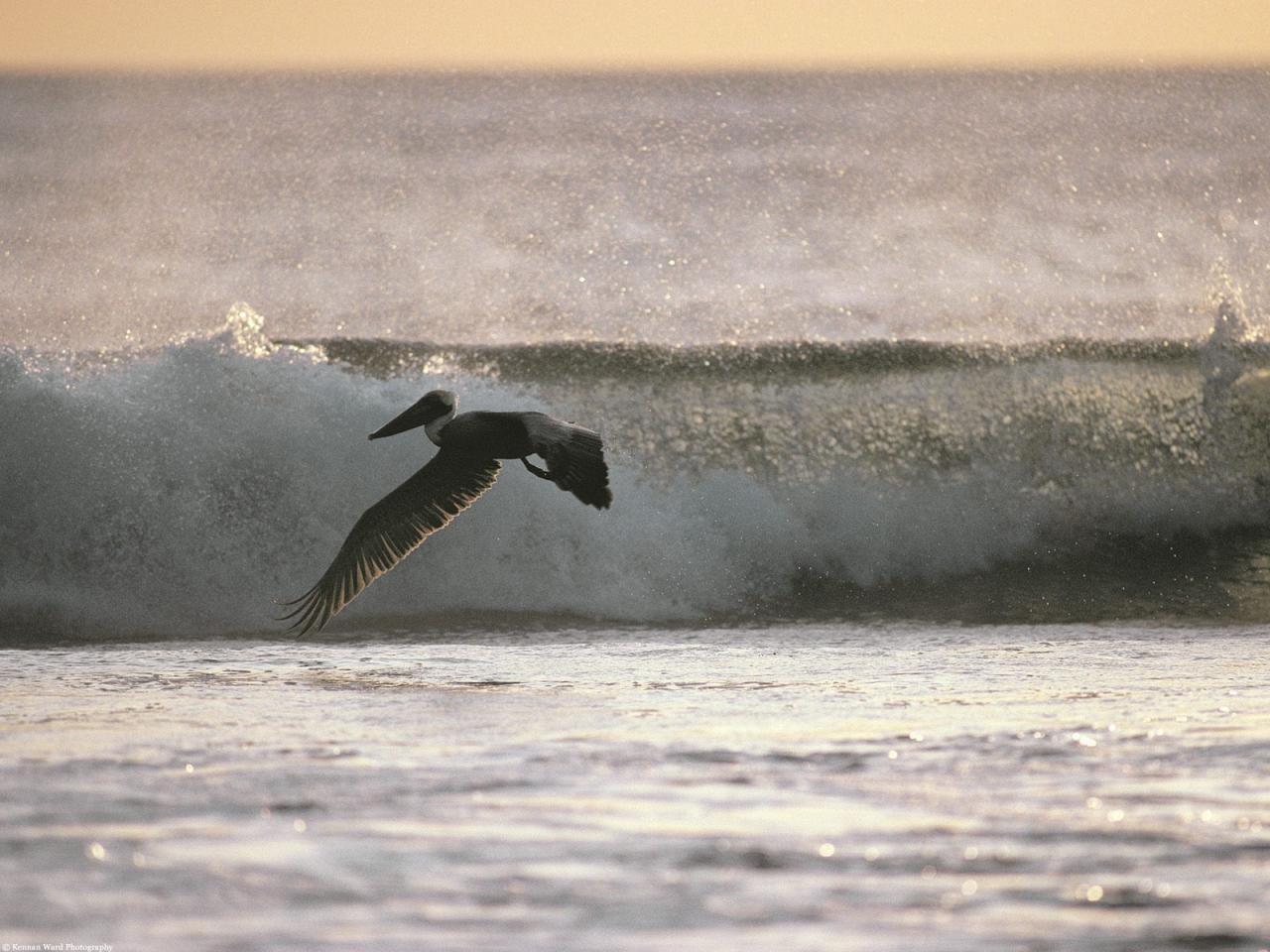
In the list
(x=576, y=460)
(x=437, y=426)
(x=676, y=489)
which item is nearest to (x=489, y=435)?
(x=437, y=426)

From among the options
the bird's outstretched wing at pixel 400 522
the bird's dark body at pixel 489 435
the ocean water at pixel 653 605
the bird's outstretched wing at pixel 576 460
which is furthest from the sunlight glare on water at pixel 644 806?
the bird's dark body at pixel 489 435

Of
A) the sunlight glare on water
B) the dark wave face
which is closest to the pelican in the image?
the sunlight glare on water

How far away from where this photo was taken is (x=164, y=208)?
3347 centimetres

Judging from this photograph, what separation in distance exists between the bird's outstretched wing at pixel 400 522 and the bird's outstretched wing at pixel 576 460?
1.98ft

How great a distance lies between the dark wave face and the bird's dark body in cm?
174

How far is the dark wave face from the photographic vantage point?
36.5 ft

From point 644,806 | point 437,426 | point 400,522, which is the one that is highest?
point 437,426

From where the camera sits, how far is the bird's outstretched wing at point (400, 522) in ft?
29.2

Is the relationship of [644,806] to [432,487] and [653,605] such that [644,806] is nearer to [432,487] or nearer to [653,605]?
[432,487]

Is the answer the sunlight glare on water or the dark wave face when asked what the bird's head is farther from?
the dark wave face

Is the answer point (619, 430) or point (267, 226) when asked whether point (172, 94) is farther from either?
point (619, 430)

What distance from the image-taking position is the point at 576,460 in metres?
8.35

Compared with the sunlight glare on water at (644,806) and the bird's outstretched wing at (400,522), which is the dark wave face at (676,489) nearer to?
the bird's outstretched wing at (400,522)

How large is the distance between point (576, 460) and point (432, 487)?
1.00 meters
